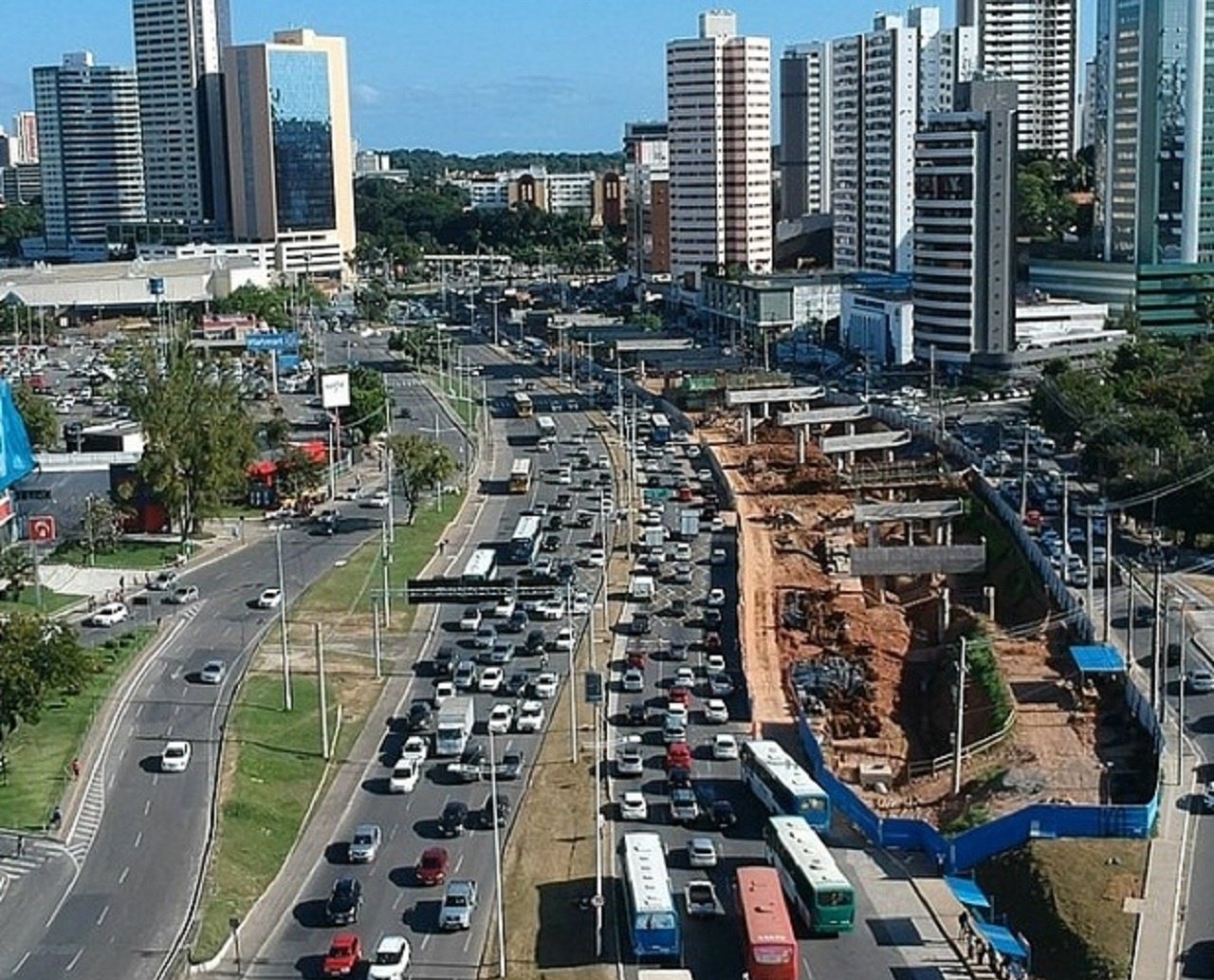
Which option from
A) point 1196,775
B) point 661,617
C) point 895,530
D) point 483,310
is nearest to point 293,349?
point 483,310

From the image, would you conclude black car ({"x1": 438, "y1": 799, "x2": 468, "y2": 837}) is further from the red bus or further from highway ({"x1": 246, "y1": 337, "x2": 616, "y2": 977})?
the red bus

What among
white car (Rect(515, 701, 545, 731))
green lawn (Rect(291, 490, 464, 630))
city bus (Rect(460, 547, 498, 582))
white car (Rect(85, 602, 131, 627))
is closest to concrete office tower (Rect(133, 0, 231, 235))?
green lawn (Rect(291, 490, 464, 630))

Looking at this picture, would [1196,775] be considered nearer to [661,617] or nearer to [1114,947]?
[1114,947]

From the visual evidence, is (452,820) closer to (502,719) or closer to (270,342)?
(502,719)

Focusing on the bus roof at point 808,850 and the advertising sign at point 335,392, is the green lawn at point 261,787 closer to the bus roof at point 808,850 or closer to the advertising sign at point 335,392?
the bus roof at point 808,850

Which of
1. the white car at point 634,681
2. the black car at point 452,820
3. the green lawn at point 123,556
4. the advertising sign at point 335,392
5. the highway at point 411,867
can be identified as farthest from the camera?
the advertising sign at point 335,392

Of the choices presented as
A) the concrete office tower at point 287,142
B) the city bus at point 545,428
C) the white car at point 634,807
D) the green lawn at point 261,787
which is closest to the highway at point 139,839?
the green lawn at point 261,787

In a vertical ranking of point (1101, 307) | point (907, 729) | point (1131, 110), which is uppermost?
point (1131, 110)
